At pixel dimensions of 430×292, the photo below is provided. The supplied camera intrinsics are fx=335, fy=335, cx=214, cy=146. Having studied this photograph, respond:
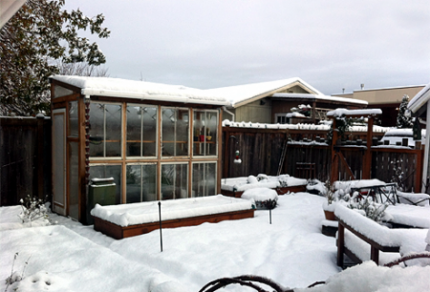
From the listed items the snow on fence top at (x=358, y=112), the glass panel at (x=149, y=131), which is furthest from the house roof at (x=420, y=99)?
the glass panel at (x=149, y=131)

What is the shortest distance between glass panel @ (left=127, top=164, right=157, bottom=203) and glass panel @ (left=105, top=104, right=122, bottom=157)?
0.51m

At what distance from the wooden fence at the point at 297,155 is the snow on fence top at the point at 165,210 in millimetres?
2815

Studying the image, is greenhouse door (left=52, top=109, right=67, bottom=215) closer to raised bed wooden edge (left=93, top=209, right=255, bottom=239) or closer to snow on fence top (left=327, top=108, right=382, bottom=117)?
raised bed wooden edge (left=93, top=209, right=255, bottom=239)

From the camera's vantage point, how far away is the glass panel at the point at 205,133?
865 cm

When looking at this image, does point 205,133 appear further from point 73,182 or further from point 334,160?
point 334,160

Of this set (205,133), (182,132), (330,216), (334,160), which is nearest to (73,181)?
(182,132)

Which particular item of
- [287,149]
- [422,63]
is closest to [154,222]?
[422,63]

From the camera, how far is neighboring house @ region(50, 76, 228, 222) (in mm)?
7070

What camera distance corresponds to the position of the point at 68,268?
4.57 metres

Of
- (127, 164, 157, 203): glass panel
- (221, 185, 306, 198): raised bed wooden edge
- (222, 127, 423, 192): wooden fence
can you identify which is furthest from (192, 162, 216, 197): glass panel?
(222, 127, 423, 192): wooden fence

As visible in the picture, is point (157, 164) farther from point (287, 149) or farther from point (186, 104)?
point (287, 149)

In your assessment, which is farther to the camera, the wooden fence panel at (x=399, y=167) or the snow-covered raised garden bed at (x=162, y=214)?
the wooden fence panel at (x=399, y=167)

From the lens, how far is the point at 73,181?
7371 mm

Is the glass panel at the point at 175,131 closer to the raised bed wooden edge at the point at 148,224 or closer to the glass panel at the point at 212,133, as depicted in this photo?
the glass panel at the point at 212,133
